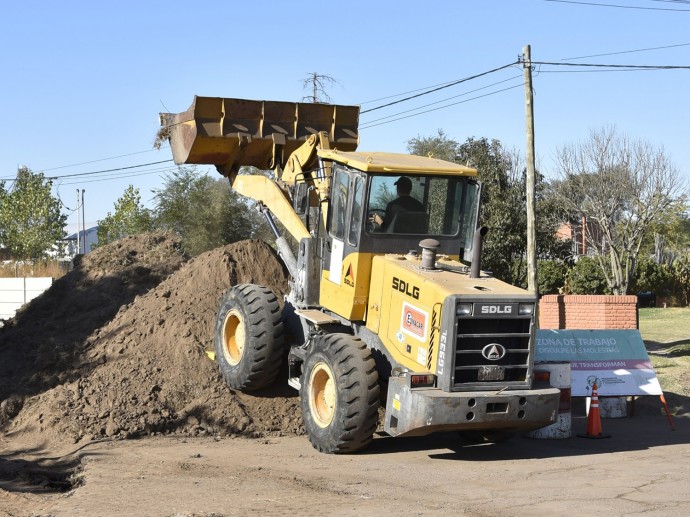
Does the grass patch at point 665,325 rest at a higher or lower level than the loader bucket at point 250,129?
lower

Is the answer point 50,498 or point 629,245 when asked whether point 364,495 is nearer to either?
point 50,498

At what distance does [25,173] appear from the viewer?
48.1 metres

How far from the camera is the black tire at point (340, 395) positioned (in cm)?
1058

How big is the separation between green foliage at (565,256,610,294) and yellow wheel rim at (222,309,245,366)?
88.0 feet

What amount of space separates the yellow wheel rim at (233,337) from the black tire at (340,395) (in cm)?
190

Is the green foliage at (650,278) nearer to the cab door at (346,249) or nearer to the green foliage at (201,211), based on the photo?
the green foliage at (201,211)

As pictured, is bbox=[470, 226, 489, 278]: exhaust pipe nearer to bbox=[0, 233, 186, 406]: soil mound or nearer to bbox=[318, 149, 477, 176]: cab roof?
bbox=[318, 149, 477, 176]: cab roof

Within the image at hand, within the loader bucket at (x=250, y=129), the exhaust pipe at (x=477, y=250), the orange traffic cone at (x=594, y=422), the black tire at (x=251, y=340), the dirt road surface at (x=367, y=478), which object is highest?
the loader bucket at (x=250, y=129)

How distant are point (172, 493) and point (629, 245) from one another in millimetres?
26706

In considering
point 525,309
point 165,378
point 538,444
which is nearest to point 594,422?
point 538,444

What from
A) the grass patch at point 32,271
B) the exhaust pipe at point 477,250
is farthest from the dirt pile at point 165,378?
the grass patch at point 32,271

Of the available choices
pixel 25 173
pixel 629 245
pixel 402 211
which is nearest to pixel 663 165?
pixel 629 245

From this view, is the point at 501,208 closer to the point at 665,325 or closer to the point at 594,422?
the point at 665,325

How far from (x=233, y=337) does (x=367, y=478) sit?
13.7 ft
